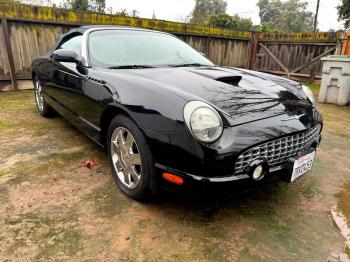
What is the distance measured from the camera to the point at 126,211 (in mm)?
2150

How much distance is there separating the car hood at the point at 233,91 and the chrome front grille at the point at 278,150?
196 mm

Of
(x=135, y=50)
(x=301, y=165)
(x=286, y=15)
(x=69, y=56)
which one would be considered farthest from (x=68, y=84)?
(x=286, y=15)

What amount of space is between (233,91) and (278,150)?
0.57 metres

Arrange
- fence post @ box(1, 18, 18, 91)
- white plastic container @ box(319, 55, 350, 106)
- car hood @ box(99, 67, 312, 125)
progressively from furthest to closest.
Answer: white plastic container @ box(319, 55, 350, 106) → fence post @ box(1, 18, 18, 91) → car hood @ box(99, 67, 312, 125)

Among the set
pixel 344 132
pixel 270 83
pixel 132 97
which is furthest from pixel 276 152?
pixel 344 132

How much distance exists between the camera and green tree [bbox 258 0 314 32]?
2019 inches

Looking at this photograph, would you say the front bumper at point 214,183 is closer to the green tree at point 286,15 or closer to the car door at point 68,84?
the car door at point 68,84

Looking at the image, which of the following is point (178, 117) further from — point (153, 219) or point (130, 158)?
point (153, 219)

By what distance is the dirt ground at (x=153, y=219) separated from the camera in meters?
1.78

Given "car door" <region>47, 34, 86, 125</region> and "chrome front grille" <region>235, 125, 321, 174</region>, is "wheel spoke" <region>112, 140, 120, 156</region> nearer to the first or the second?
"car door" <region>47, 34, 86, 125</region>

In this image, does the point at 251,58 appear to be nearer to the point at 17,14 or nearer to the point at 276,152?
the point at 17,14

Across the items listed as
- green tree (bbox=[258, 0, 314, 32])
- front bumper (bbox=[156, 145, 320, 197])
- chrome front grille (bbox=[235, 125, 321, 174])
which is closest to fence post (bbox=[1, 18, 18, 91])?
front bumper (bbox=[156, 145, 320, 197])

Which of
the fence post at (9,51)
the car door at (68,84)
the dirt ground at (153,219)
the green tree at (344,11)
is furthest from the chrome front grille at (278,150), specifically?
the green tree at (344,11)

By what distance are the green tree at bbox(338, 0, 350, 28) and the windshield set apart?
27.1 metres
